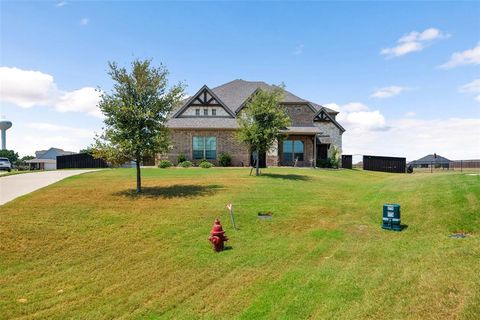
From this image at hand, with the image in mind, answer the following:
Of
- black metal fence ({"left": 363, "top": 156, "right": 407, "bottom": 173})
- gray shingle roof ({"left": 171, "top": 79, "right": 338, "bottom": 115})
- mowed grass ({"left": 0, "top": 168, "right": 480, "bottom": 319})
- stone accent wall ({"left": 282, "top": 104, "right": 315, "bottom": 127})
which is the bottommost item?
mowed grass ({"left": 0, "top": 168, "right": 480, "bottom": 319})

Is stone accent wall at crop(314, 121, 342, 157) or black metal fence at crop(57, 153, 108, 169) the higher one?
stone accent wall at crop(314, 121, 342, 157)

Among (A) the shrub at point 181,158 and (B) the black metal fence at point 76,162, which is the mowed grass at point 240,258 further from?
(B) the black metal fence at point 76,162

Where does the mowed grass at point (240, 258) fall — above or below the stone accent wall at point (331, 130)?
below

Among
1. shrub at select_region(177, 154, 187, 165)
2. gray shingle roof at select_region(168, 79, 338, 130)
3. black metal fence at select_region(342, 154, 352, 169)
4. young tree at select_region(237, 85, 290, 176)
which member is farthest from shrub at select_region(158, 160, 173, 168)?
black metal fence at select_region(342, 154, 352, 169)

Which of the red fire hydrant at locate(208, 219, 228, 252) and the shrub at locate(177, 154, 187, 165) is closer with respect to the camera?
the red fire hydrant at locate(208, 219, 228, 252)

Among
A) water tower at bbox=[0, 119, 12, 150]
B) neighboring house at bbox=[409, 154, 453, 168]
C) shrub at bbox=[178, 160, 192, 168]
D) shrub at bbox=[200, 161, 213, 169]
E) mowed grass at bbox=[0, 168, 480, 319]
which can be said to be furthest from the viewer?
water tower at bbox=[0, 119, 12, 150]

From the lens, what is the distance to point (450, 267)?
8.16 m

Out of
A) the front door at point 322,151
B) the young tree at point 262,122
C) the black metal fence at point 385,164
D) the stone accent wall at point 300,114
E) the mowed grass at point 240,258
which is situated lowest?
the mowed grass at point 240,258

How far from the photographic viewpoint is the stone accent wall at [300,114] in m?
39.9

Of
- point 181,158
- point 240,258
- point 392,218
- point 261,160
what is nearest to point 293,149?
point 261,160

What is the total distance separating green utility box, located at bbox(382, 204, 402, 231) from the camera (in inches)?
474

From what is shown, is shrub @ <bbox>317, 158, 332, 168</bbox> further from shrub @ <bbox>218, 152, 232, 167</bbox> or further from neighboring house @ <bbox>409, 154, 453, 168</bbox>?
neighboring house @ <bbox>409, 154, 453, 168</bbox>

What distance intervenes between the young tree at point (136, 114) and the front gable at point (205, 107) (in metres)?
19.6

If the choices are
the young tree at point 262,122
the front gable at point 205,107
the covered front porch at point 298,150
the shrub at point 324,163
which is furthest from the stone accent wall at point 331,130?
the young tree at point 262,122
